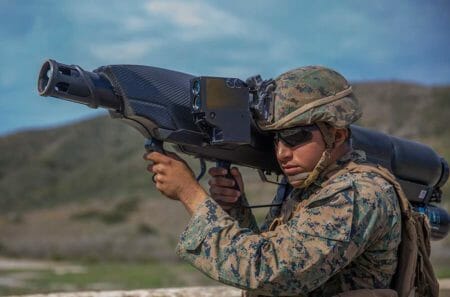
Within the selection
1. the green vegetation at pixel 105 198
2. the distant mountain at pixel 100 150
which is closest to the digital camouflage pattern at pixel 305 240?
the green vegetation at pixel 105 198

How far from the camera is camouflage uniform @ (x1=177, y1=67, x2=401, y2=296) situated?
296 centimetres

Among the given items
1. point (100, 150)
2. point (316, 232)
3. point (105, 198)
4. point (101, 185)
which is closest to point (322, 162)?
point (316, 232)

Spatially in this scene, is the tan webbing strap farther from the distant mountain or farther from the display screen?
the distant mountain

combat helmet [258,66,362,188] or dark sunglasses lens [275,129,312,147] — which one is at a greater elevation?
combat helmet [258,66,362,188]

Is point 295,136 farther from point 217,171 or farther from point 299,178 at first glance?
point 217,171

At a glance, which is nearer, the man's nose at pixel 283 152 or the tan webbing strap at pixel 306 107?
the tan webbing strap at pixel 306 107

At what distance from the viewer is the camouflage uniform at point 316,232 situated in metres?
2.96

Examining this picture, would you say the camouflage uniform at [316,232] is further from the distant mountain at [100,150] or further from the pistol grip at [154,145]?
the distant mountain at [100,150]

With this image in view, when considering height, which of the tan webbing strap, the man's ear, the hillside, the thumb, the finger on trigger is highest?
the tan webbing strap

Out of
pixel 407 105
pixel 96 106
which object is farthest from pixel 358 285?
pixel 407 105

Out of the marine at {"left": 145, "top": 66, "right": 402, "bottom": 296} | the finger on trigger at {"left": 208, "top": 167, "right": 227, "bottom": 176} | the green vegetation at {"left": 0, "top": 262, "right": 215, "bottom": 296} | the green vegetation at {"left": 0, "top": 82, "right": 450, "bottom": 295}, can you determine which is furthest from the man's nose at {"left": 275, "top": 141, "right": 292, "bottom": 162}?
the green vegetation at {"left": 0, "top": 262, "right": 215, "bottom": 296}

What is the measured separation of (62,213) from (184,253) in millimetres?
53288

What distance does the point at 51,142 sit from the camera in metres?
92.2

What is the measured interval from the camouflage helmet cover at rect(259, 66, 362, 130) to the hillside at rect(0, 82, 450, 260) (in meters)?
29.3
